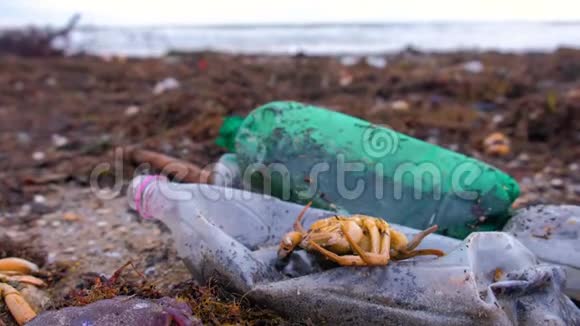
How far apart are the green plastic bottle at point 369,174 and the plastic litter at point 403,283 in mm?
238

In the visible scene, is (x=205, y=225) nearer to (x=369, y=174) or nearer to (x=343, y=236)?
(x=343, y=236)

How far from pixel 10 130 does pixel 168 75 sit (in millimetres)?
3131

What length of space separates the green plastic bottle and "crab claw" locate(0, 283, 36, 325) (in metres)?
0.85

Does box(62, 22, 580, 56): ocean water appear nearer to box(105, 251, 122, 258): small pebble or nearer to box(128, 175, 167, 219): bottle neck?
box(105, 251, 122, 258): small pebble

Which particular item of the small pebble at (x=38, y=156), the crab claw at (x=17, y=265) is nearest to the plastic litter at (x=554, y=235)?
the crab claw at (x=17, y=265)

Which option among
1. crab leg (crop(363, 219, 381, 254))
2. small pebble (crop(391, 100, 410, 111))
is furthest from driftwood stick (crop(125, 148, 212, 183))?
small pebble (crop(391, 100, 410, 111))

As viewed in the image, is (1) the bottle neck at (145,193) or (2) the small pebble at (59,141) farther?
(2) the small pebble at (59,141)

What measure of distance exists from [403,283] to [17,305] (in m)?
1.04

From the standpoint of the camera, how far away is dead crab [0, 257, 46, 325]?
4.84 ft

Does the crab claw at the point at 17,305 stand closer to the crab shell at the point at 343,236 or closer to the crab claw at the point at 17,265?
the crab claw at the point at 17,265

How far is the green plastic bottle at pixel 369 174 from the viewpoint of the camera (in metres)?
1.83

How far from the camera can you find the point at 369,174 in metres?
1.92

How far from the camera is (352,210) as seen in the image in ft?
6.29

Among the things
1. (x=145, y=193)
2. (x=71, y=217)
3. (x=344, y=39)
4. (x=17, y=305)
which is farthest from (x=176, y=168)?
(x=344, y=39)
